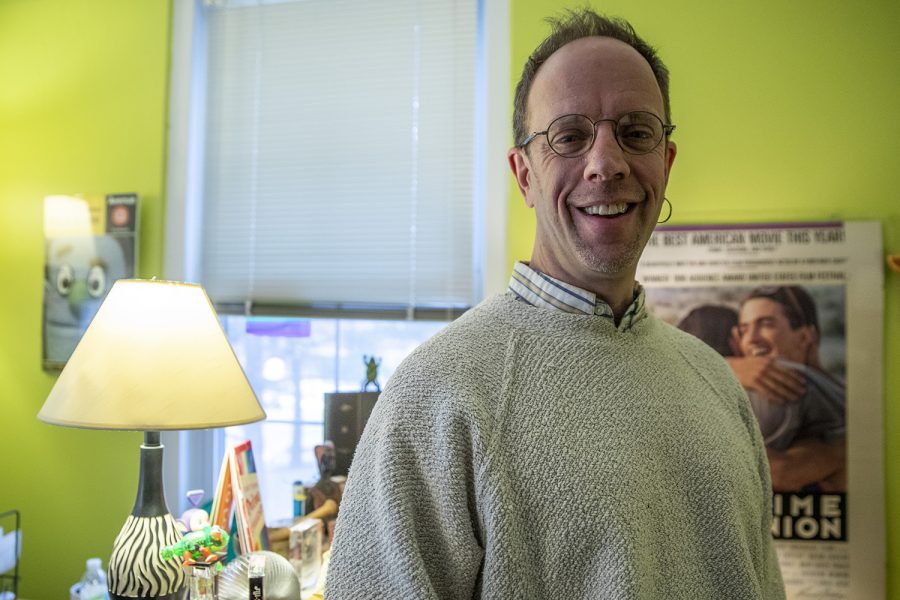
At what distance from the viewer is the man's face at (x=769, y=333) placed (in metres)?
1.64

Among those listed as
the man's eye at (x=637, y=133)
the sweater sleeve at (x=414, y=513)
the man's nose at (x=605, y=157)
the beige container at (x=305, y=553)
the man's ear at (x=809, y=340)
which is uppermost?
the man's eye at (x=637, y=133)

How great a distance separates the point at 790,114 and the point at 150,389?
1620 millimetres

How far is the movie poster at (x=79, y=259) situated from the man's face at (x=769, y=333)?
5.73ft

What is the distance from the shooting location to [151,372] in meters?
1.30

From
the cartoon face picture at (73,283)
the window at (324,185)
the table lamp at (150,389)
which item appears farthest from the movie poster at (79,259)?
the table lamp at (150,389)

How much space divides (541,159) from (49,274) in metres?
1.80

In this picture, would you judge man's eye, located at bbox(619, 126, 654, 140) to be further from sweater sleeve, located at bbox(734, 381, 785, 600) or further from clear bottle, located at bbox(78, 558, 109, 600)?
clear bottle, located at bbox(78, 558, 109, 600)

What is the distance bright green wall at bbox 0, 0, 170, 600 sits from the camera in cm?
206

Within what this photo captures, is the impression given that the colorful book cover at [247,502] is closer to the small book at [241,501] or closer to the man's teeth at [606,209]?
the small book at [241,501]

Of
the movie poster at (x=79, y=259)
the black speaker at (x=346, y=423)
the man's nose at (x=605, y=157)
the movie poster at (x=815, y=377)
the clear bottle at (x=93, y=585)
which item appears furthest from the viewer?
the movie poster at (x=79, y=259)

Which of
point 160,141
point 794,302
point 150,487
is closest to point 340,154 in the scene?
point 160,141

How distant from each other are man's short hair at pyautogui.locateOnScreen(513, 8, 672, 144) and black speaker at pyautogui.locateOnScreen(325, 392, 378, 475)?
1.04 m

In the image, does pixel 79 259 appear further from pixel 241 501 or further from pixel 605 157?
pixel 605 157

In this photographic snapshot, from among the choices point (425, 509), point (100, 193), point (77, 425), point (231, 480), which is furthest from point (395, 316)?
point (425, 509)
